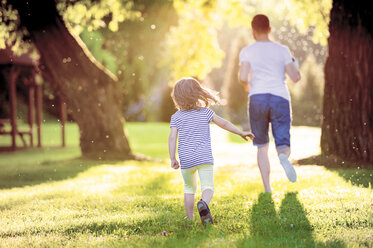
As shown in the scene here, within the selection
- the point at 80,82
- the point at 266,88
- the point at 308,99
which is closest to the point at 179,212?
the point at 266,88

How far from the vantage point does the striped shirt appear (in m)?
4.30

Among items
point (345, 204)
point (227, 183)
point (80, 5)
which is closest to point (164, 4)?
point (80, 5)

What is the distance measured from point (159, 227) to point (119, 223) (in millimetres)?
415

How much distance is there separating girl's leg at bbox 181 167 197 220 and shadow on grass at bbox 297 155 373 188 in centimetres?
283

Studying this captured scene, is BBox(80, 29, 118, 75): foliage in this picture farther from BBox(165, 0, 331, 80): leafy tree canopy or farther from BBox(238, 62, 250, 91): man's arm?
BBox(238, 62, 250, 91): man's arm

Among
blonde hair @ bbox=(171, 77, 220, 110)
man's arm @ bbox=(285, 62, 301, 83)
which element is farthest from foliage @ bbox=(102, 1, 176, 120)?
blonde hair @ bbox=(171, 77, 220, 110)

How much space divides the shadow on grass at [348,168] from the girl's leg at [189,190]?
9.28ft

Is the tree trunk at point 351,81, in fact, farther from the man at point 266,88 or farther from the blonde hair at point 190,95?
the blonde hair at point 190,95

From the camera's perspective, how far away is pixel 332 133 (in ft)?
28.9

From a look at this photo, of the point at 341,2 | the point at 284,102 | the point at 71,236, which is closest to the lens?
the point at 71,236

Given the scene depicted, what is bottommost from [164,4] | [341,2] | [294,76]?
[294,76]

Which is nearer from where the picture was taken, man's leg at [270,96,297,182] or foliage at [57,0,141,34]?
man's leg at [270,96,297,182]

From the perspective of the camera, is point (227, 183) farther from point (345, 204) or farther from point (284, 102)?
point (345, 204)

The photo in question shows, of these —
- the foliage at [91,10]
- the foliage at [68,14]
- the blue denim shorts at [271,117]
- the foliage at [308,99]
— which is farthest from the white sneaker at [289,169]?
the foliage at [308,99]
